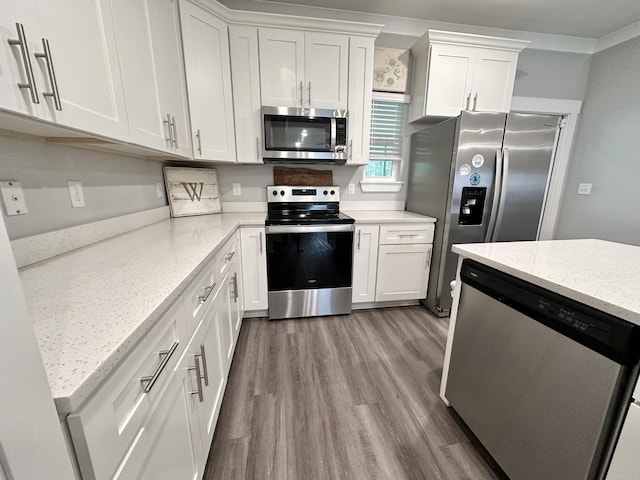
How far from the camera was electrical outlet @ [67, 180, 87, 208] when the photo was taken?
1.17 metres

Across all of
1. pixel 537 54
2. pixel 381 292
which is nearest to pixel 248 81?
pixel 381 292

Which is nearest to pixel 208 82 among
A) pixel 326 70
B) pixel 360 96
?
pixel 326 70

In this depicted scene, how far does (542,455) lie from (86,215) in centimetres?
216

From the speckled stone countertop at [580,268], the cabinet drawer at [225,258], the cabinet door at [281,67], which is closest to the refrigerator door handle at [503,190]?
the speckled stone countertop at [580,268]

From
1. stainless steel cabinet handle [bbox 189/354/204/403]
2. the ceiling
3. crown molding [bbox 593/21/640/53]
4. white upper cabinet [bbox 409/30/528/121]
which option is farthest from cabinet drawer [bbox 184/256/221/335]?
crown molding [bbox 593/21/640/53]

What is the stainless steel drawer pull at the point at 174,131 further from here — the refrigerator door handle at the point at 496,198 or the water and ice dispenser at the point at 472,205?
the refrigerator door handle at the point at 496,198

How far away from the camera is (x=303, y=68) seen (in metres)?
2.17

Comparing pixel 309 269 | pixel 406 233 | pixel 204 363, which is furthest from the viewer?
pixel 406 233

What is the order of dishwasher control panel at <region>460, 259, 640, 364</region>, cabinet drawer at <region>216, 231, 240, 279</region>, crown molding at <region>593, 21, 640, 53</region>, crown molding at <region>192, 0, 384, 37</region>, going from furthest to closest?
crown molding at <region>593, 21, 640, 53</region>
crown molding at <region>192, 0, 384, 37</region>
cabinet drawer at <region>216, 231, 240, 279</region>
dishwasher control panel at <region>460, 259, 640, 364</region>

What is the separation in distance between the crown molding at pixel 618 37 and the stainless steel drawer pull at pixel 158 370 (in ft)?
15.2

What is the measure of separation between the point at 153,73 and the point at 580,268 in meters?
2.21

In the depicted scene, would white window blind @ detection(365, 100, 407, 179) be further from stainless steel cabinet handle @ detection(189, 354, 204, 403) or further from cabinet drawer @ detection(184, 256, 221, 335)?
stainless steel cabinet handle @ detection(189, 354, 204, 403)

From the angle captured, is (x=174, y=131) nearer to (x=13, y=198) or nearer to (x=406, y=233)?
(x=13, y=198)

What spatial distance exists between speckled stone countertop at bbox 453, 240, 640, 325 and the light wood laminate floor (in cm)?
92
